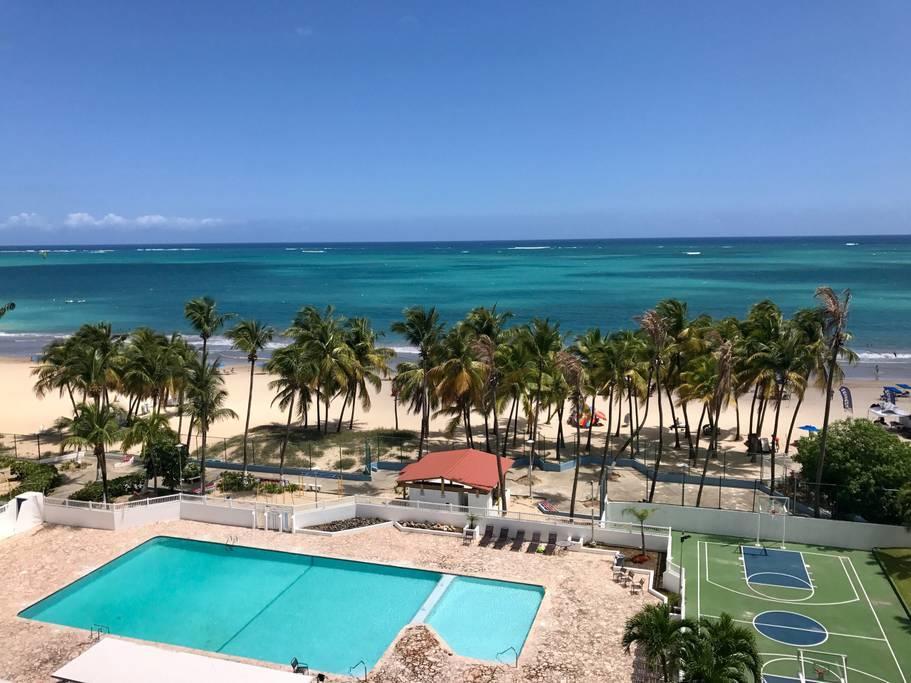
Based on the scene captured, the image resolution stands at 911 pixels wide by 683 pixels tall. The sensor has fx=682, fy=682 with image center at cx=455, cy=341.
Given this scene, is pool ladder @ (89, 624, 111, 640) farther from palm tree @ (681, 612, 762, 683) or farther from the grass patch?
the grass patch

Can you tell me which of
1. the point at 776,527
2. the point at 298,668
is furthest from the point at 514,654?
the point at 776,527

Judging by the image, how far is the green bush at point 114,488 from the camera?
31062mm

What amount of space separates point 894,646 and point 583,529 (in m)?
10.4

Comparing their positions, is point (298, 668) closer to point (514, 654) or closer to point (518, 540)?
point (514, 654)

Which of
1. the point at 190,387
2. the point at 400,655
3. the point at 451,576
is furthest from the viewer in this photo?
the point at 190,387

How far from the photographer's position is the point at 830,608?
21.9m

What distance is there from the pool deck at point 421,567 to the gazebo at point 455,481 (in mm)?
2148

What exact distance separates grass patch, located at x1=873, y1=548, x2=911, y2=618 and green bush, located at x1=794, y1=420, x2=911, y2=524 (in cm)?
138

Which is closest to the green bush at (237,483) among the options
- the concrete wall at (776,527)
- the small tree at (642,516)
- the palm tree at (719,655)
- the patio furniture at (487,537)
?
the patio furniture at (487,537)

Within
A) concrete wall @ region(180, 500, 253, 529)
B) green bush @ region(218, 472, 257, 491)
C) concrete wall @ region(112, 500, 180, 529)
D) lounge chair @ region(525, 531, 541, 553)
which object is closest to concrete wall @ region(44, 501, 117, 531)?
concrete wall @ region(112, 500, 180, 529)

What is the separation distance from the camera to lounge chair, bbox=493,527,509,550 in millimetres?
26319

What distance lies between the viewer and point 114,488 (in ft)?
106

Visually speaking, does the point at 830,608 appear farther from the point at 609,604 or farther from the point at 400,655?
the point at 400,655

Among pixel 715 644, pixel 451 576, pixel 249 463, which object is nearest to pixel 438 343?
pixel 249 463
